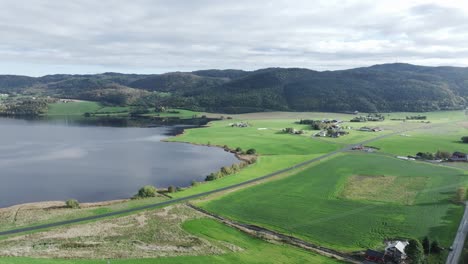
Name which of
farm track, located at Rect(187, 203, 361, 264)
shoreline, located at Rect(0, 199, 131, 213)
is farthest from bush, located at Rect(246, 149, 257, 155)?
farm track, located at Rect(187, 203, 361, 264)

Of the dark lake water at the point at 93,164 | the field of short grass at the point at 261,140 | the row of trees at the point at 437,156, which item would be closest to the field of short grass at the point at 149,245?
the dark lake water at the point at 93,164

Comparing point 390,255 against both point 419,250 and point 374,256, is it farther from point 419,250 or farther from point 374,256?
point 419,250

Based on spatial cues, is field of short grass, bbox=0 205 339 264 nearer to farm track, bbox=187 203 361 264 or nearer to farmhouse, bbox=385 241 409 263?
farm track, bbox=187 203 361 264

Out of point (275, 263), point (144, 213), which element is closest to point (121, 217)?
point (144, 213)

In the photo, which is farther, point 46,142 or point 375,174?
point 46,142

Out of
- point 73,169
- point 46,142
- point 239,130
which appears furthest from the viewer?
point 239,130

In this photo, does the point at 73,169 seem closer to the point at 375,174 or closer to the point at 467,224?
the point at 375,174
